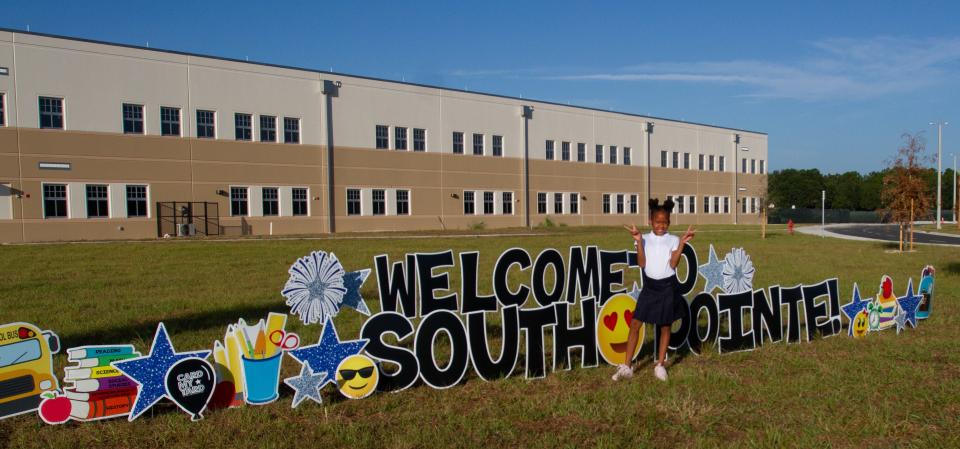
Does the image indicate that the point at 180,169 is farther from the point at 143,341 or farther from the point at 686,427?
the point at 686,427

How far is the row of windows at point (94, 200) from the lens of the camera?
29844 mm

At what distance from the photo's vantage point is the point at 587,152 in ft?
167

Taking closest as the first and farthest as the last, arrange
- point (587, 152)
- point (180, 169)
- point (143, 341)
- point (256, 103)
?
point (143, 341)
point (180, 169)
point (256, 103)
point (587, 152)

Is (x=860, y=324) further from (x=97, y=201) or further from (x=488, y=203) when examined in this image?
(x=488, y=203)

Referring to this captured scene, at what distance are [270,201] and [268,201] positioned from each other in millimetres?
106

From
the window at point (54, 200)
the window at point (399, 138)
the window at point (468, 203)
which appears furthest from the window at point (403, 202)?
the window at point (54, 200)

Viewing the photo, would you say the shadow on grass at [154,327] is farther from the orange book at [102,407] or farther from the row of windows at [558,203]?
the row of windows at [558,203]

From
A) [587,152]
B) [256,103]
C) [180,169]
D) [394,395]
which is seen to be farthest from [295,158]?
[394,395]

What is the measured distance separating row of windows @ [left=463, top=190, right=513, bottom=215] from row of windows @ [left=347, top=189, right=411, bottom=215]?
453 centimetres

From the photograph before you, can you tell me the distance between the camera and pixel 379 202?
39.7m

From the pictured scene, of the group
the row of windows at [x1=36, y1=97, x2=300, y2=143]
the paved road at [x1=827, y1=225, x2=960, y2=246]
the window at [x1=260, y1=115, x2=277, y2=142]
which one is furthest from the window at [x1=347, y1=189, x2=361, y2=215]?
the paved road at [x1=827, y1=225, x2=960, y2=246]

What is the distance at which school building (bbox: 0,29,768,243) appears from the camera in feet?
97.0

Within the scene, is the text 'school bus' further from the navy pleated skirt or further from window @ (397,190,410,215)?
window @ (397,190,410,215)

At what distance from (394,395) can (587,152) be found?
1832 inches
